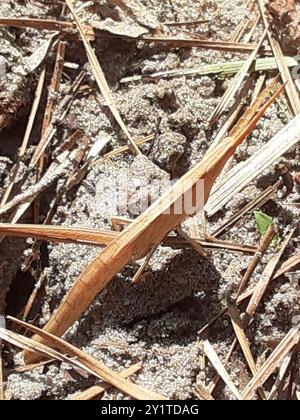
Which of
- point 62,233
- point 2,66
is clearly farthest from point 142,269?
point 2,66

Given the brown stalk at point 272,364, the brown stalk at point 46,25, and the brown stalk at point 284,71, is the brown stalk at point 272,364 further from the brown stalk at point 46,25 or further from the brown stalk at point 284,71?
→ the brown stalk at point 46,25

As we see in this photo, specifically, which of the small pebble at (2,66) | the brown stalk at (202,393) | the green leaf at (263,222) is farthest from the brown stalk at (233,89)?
the brown stalk at (202,393)

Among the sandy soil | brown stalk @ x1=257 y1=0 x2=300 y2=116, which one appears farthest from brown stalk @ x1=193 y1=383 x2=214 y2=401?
brown stalk @ x1=257 y1=0 x2=300 y2=116

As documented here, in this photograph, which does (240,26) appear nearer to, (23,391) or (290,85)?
(290,85)

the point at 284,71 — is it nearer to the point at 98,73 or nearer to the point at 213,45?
the point at 213,45

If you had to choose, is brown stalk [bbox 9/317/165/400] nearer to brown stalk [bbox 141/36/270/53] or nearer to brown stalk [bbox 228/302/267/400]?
brown stalk [bbox 228/302/267/400]

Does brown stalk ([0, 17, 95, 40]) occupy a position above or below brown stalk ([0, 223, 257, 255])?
above
